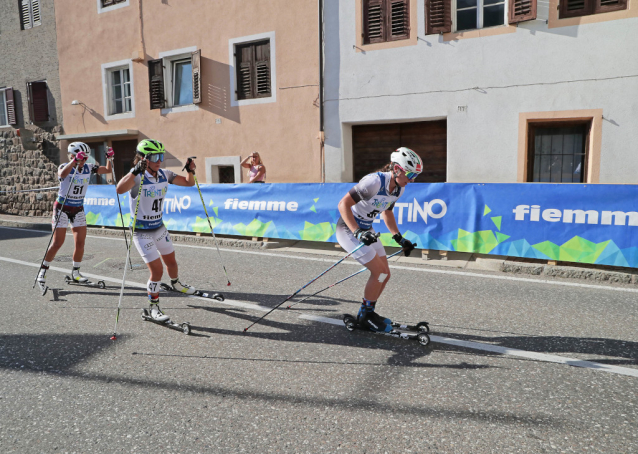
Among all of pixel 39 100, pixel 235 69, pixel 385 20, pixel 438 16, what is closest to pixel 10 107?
pixel 39 100

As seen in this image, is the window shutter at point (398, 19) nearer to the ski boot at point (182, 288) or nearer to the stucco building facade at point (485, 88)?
the stucco building facade at point (485, 88)

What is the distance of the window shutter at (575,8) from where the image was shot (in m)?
10.3

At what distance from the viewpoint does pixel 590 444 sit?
3004mm

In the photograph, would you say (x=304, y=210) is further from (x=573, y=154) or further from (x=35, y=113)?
(x=35, y=113)

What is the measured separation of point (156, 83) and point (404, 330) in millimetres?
14339

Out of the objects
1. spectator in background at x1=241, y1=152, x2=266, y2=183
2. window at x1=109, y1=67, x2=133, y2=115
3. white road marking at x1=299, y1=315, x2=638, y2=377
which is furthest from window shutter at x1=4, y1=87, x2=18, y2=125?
white road marking at x1=299, y1=315, x2=638, y2=377

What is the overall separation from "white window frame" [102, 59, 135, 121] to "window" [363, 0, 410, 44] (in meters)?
9.06

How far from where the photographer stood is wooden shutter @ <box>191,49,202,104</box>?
15.4m

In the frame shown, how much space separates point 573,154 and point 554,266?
4876 mm

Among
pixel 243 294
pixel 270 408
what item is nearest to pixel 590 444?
pixel 270 408

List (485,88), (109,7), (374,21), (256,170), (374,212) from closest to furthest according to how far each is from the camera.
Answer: (374,212) → (485,88) → (374,21) → (256,170) → (109,7)

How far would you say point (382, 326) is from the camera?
497 cm

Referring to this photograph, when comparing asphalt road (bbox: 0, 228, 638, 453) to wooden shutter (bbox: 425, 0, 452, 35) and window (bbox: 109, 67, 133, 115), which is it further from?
window (bbox: 109, 67, 133, 115)

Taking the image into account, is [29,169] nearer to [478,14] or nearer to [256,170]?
[256,170]
